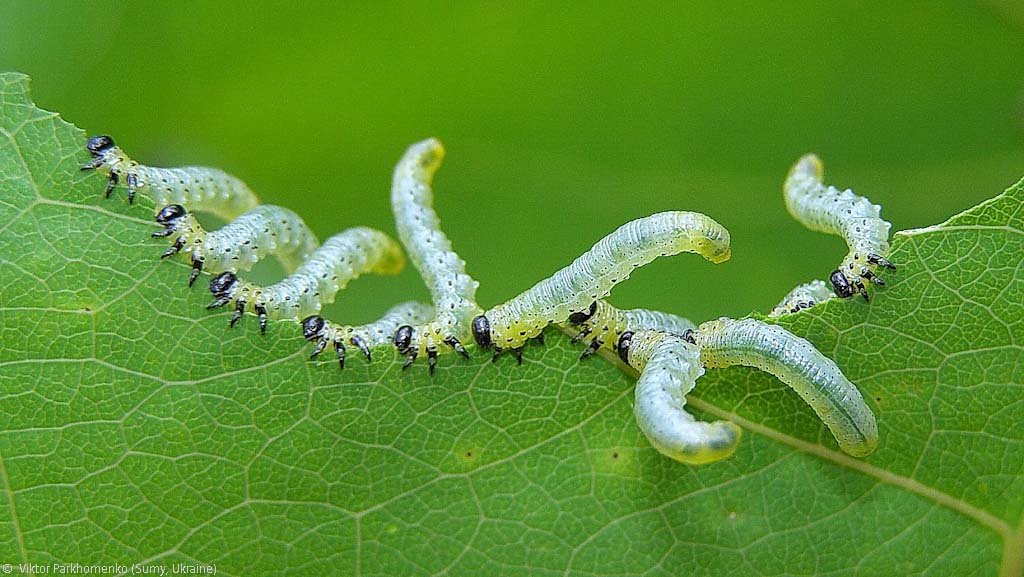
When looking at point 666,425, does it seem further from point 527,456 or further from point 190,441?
point 190,441

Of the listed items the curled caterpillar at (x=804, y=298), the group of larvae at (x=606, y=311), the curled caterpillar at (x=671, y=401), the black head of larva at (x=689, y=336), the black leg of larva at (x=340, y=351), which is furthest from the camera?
the curled caterpillar at (x=804, y=298)

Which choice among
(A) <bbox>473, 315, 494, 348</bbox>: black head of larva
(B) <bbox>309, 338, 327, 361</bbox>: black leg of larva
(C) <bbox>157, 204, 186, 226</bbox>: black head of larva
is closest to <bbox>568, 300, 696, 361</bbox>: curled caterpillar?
(A) <bbox>473, 315, 494, 348</bbox>: black head of larva

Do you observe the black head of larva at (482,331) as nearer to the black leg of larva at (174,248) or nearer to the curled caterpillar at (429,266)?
the curled caterpillar at (429,266)

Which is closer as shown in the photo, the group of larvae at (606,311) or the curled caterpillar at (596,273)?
the group of larvae at (606,311)

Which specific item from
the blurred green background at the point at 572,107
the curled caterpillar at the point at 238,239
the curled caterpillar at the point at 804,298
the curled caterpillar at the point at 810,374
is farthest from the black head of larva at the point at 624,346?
the blurred green background at the point at 572,107

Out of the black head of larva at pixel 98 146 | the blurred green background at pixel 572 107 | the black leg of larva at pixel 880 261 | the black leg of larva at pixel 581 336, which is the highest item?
the blurred green background at pixel 572 107

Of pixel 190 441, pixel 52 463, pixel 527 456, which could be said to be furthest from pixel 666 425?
pixel 52 463
